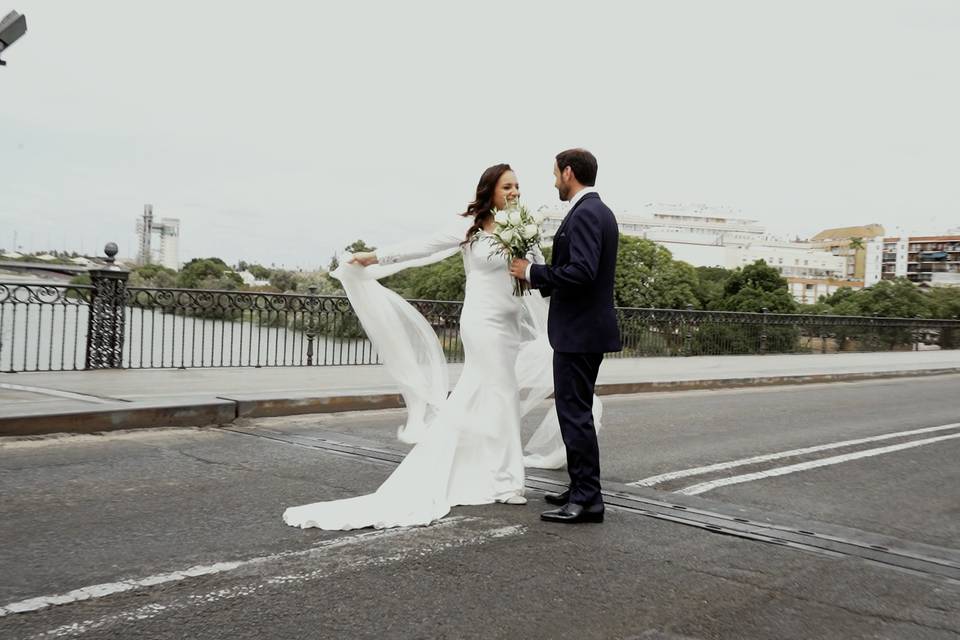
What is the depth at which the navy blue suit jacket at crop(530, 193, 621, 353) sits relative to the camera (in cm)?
527

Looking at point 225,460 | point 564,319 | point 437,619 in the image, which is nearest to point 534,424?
point 225,460

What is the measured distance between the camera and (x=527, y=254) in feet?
19.2

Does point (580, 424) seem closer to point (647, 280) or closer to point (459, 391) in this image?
point (459, 391)

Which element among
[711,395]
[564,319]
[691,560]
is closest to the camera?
[691,560]

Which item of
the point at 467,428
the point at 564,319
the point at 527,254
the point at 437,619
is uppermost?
the point at 527,254

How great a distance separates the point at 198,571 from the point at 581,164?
3150 mm

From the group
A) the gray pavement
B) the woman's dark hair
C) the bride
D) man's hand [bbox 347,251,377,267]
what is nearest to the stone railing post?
the gray pavement

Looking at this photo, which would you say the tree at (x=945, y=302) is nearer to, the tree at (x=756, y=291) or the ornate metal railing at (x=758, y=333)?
the tree at (x=756, y=291)

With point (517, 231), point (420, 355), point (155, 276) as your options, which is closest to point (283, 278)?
point (155, 276)

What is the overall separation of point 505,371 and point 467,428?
19.3 inches

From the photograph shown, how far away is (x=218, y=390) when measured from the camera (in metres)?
10.5

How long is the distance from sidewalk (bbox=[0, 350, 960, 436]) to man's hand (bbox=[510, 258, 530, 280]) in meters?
4.59

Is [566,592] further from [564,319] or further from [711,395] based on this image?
[711,395]

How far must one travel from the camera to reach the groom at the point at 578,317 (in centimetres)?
535
